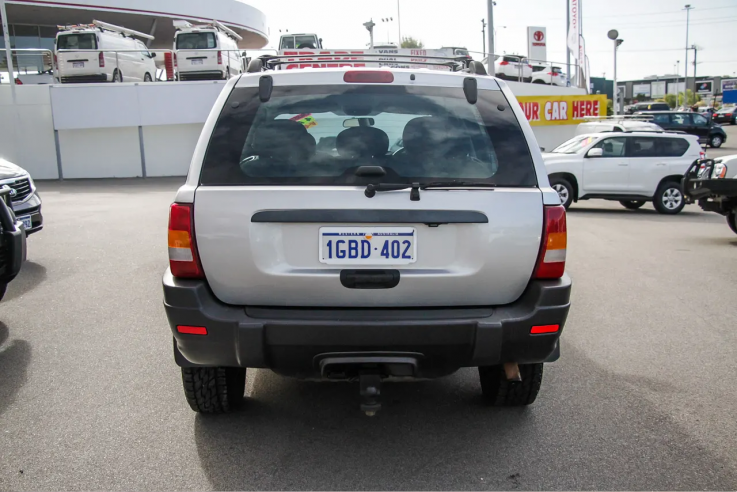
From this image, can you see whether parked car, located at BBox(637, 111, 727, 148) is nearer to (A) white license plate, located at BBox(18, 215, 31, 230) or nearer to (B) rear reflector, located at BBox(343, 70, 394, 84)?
(A) white license plate, located at BBox(18, 215, 31, 230)

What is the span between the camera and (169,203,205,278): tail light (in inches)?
123

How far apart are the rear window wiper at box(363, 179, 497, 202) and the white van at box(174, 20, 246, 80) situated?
24902mm

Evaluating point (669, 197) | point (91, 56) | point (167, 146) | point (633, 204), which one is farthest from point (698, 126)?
point (91, 56)

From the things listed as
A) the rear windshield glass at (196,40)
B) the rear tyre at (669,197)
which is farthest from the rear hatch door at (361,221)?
the rear windshield glass at (196,40)

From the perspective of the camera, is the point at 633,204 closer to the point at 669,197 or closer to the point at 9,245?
the point at 669,197

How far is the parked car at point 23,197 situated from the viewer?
26.3ft

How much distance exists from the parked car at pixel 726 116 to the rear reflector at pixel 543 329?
2267 inches

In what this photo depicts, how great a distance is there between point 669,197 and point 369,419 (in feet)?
42.8

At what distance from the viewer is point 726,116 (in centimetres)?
5400

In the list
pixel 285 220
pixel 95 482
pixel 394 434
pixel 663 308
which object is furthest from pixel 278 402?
pixel 663 308

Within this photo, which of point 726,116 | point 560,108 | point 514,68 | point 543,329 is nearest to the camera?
point 543,329

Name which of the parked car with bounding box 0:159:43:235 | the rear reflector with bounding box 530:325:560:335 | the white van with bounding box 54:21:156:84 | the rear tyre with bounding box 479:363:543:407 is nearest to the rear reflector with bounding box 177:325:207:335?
the rear reflector with bounding box 530:325:560:335

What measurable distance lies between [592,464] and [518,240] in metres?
1.13

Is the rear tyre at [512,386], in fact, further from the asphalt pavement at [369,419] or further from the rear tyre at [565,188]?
the rear tyre at [565,188]
